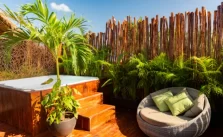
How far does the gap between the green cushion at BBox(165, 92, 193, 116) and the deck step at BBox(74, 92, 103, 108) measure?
149 cm

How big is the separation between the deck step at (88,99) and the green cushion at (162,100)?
1.23 meters

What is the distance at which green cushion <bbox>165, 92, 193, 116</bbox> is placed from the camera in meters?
2.87

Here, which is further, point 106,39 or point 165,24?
point 106,39

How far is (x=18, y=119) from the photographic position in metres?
3.16

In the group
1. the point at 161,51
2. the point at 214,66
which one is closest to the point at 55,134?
the point at 161,51

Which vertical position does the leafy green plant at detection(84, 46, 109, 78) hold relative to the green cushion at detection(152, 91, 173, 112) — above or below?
above

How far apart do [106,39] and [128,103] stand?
5.73ft

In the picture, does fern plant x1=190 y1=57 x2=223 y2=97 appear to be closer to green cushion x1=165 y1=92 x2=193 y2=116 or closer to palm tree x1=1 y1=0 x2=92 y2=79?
green cushion x1=165 y1=92 x2=193 y2=116

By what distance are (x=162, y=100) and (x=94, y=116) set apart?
121 cm

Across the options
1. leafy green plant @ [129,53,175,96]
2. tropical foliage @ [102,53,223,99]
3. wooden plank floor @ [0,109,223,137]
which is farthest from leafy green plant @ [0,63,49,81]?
leafy green plant @ [129,53,175,96]

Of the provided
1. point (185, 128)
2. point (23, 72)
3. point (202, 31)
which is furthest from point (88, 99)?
point (23, 72)

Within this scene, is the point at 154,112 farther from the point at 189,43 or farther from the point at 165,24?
the point at 165,24

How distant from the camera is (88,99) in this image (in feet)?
12.1

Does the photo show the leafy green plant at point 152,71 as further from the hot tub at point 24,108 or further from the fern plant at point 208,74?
the hot tub at point 24,108
